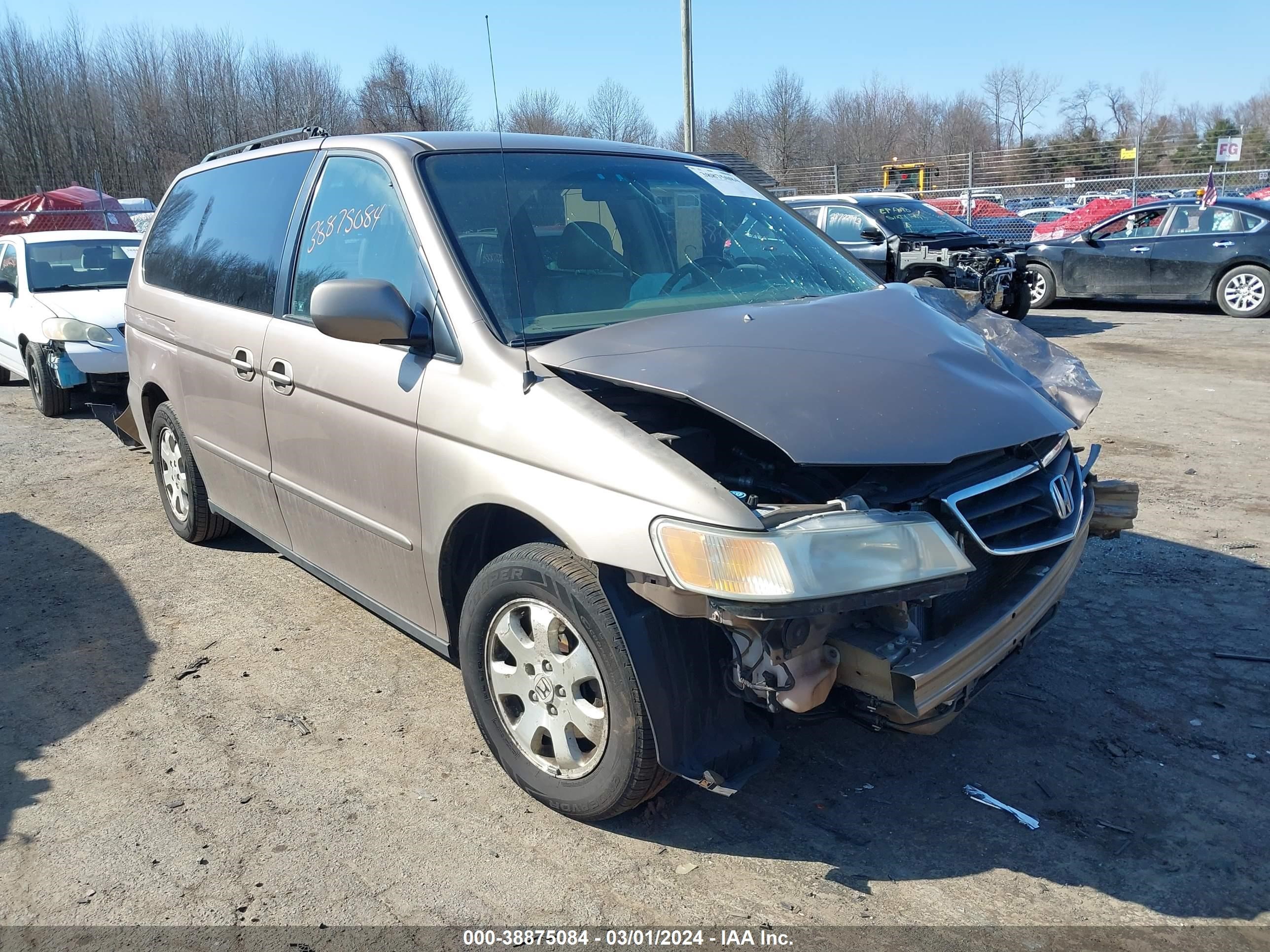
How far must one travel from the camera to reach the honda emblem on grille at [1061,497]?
2879 mm

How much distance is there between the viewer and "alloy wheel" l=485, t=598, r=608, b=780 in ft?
8.78

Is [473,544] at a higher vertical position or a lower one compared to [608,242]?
lower

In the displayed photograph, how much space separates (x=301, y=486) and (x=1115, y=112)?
77839mm

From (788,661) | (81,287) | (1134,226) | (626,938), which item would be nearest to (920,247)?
(1134,226)

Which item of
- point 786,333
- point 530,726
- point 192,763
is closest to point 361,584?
point 192,763

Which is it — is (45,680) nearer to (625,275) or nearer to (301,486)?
(301,486)

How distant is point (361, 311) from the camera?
287cm

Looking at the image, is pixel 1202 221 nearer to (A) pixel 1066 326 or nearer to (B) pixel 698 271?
(A) pixel 1066 326

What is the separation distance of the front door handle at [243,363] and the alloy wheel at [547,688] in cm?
172

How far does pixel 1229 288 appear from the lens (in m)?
13.2

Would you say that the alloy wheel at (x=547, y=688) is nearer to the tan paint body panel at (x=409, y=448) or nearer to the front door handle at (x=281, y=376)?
the tan paint body panel at (x=409, y=448)

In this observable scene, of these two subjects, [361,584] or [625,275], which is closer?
[625,275]

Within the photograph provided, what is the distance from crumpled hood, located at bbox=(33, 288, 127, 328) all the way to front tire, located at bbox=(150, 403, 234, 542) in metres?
3.80

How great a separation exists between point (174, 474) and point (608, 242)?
313 cm
